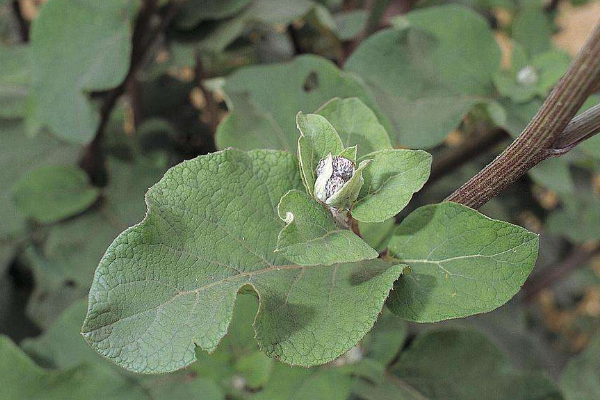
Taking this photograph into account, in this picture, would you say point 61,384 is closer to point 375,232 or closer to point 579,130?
point 375,232

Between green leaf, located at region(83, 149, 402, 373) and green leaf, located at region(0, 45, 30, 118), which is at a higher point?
green leaf, located at region(83, 149, 402, 373)

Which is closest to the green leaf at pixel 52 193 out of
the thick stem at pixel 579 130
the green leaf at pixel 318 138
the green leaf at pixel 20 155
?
the green leaf at pixel 20 155

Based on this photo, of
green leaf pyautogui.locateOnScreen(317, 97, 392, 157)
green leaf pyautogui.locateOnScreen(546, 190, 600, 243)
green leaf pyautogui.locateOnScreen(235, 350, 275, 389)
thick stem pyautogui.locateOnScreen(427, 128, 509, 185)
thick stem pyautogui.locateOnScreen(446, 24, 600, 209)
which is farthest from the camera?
green leaf pyautogui.locateOnScreen(546, 190, 600, 243)

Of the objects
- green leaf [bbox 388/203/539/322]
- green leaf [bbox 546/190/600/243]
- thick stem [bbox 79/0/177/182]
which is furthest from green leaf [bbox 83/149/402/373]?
green leaf [bbox 546/190/600/243]

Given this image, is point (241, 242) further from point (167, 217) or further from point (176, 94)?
point (176, 94)

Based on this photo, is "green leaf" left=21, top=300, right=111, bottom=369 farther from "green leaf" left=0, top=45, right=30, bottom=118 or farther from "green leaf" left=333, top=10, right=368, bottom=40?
"green leaf" left=333, top=10, right=368, bottom=40

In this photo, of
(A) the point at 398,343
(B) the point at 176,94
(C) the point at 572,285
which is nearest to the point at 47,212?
(B) the point at 176,94

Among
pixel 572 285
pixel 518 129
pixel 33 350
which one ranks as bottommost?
pixel 572 285
